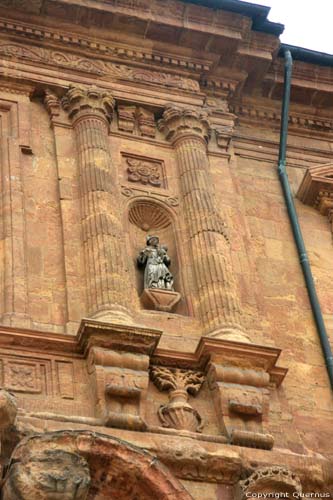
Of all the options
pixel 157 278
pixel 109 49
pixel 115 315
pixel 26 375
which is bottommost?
pixel 26 375

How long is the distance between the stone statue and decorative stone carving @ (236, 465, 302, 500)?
3202 mm

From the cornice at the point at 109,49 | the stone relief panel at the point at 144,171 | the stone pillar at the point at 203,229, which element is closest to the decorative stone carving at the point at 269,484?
the stone pillar at the point at 203,229

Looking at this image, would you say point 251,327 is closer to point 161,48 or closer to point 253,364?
point 253,364

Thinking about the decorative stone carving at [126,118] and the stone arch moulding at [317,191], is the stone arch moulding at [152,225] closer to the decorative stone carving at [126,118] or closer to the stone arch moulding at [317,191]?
the decorative stone carving at [126,118]

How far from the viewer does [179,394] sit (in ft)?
44.7

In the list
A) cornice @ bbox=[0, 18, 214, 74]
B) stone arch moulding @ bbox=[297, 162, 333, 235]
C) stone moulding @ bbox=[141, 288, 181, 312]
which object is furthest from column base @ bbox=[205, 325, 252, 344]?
cornice @ bbox=[0, 18, 214, 74]

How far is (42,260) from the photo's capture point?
585 inches

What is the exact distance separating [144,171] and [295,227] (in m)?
2.20

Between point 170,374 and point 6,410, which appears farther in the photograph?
point 170,374

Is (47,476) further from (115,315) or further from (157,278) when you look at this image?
(157,278)

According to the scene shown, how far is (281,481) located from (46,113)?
674 cm

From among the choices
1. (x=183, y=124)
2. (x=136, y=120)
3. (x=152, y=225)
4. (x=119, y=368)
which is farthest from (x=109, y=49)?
(x=119, y=368)

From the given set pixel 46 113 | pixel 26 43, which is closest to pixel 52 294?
pixel 46 113

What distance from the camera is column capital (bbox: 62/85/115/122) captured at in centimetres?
1688
